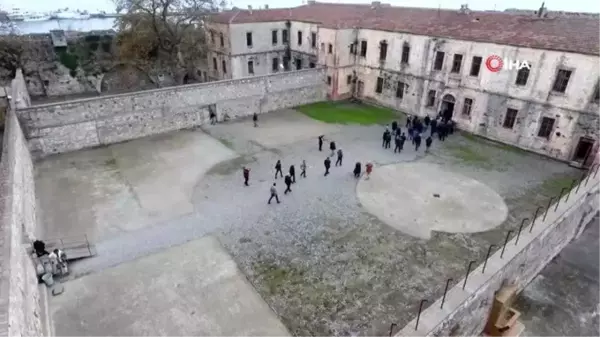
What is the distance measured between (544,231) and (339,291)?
306 inches

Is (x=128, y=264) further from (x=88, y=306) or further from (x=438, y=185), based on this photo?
(x=438, y=185)

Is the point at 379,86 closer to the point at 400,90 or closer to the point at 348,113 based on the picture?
the point at 400,90

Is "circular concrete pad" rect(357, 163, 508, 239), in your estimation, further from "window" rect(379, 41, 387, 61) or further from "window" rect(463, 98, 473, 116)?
"window" rect(379, 41, 387, 61)

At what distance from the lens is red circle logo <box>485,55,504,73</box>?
2198 cm

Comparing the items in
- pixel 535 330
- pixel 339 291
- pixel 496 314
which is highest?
pixel 339 291

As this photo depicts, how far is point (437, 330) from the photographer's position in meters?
9.47

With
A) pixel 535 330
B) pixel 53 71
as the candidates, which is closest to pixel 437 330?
pixel 535 330

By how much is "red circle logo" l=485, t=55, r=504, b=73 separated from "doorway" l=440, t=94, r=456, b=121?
3.15 metres

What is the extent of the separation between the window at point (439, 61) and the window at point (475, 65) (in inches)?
80.6

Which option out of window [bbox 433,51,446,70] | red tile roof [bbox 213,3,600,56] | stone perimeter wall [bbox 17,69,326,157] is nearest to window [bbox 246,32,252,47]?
red tile roof [bbox 213,3,600,56]

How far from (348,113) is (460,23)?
9.56 meters

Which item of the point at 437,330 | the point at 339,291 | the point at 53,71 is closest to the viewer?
the point at 437,330

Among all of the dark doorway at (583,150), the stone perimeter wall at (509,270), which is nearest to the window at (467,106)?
the dark doorway at (583,150)

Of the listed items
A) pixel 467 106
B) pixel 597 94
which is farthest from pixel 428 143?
pixel 597 94
